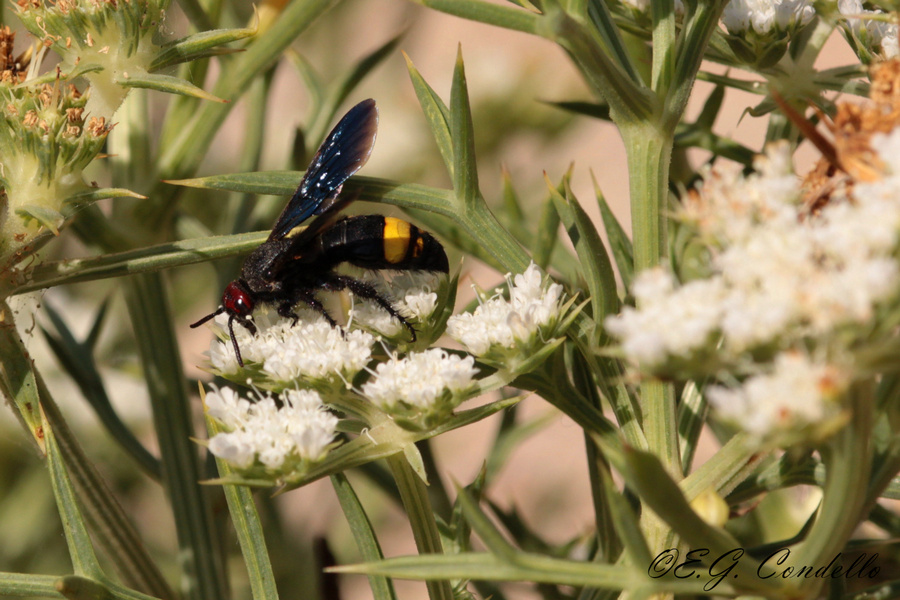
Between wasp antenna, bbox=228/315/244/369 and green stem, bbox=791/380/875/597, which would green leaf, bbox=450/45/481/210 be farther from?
green stem, bbox=791/380/875/597

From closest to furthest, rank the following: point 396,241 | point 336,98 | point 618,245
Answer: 1. point 618,245
2. point 396,241
3. point 336,98

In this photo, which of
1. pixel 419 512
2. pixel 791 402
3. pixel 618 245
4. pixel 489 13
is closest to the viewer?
pixel 791 402

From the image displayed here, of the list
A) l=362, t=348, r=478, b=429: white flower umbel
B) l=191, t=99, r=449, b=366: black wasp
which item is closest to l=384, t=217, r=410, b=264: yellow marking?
l=191, t=99, r=449, b=366: black wasp

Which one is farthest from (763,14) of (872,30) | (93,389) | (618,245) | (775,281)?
(93,389)

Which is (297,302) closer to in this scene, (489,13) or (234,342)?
(234,342)

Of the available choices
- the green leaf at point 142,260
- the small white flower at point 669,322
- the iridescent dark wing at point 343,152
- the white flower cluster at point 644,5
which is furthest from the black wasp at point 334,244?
the small white flower at point 669,322

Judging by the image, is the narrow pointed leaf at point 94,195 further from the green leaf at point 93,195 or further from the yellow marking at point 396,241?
the yellow marking at point 396,241
